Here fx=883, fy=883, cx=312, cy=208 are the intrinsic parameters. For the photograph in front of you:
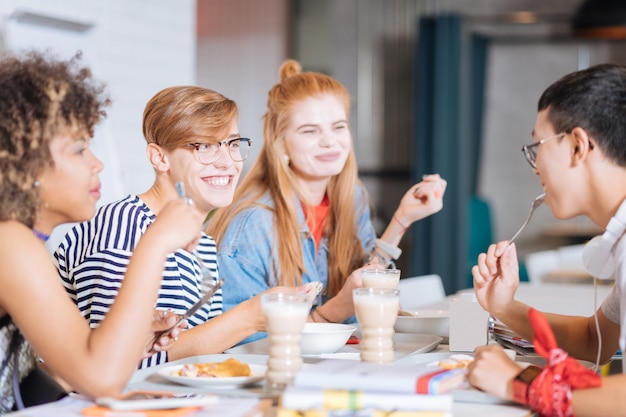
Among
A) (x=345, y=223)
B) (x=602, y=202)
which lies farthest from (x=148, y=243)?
(x=345, y=223)

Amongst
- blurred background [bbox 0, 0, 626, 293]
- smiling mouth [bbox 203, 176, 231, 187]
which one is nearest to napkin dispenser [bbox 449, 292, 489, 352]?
smiling mouth [bbox 203, 176, 231, 187]

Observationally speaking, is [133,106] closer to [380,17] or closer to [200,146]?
[200,146]

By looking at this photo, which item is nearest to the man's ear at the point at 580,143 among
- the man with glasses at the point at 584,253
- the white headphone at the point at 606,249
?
the man with glasses at the point at 584,253

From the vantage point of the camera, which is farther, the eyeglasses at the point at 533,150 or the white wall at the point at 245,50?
the white wall at the point at 245,50

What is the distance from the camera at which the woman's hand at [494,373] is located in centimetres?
151

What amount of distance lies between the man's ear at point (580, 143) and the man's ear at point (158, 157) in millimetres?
1007

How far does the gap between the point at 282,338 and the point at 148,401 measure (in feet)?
0.94

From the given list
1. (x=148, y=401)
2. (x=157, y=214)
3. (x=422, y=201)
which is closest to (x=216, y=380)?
(x=148, y=401)

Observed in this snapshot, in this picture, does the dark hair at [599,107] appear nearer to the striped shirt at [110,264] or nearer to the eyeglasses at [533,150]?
the eyeglasses at [533,150]

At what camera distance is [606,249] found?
171cm

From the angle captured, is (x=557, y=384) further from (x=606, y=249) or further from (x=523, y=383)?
(x=606, y=249)

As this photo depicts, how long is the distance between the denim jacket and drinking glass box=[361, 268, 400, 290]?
0.56 metres

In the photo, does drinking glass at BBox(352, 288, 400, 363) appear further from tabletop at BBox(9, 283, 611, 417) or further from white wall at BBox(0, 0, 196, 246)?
white wall at BBox(0, 0, 196, 246)

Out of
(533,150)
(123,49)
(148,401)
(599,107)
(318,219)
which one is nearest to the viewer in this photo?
(148,401)
